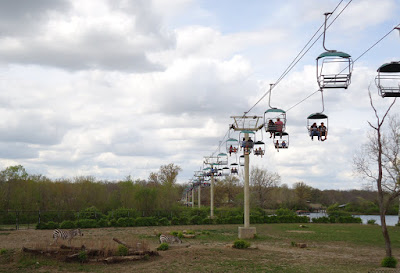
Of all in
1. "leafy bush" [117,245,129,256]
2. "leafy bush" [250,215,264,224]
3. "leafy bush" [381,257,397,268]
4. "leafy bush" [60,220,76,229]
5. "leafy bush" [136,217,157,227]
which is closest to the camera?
"leafy bush" [381,257,397,268]

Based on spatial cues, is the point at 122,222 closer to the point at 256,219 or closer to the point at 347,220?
the point at 256,219

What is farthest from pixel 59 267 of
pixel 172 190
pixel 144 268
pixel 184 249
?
pixel 172 190

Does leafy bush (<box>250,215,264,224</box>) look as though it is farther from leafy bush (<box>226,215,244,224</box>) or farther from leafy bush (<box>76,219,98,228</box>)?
leafy bush (<box>76,219,98,228</box>)

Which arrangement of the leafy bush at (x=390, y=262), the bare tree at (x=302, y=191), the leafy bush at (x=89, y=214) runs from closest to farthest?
the leafy bush at (x=390, y=262), the leafy bush at (x=89, y=214), the bare tree at (x=302, y=191)

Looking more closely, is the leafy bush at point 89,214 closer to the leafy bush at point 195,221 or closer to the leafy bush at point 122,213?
the leafy bush at point 122,213

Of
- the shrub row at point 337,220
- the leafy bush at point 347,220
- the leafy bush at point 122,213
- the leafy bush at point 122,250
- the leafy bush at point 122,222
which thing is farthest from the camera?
the leafy bush at point 347,220

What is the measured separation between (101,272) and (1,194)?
3518 centimetres

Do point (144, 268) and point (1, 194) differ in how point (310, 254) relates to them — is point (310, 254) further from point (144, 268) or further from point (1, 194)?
point (1, 194)

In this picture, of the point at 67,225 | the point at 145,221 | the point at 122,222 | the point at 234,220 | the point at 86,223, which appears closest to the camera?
the point at 67,225

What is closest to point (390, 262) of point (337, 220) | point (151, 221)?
point (151, 221)

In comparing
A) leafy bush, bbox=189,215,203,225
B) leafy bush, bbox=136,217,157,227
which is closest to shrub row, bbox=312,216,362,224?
leafy bush, bbox=189,215,203,225

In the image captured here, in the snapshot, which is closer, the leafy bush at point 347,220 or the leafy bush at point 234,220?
the leafy bush at point 234,220

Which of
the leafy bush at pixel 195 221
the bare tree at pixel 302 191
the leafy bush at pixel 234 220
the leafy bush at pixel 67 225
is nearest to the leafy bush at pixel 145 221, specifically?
the leafy bush at pixel 195 221

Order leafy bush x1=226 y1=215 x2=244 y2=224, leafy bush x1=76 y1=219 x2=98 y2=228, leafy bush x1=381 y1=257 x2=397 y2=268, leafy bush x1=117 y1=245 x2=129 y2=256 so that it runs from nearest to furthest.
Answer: leafy bush x1=381 y1=257 x2=397 y2=268 → leafy bush x1=117 y1=245 x2=129 y2=256 → leafy bush x1=76 y1=219 x2=98 y2=228 → leafy bush x1=226 y1=215 x2=244 y2=224
